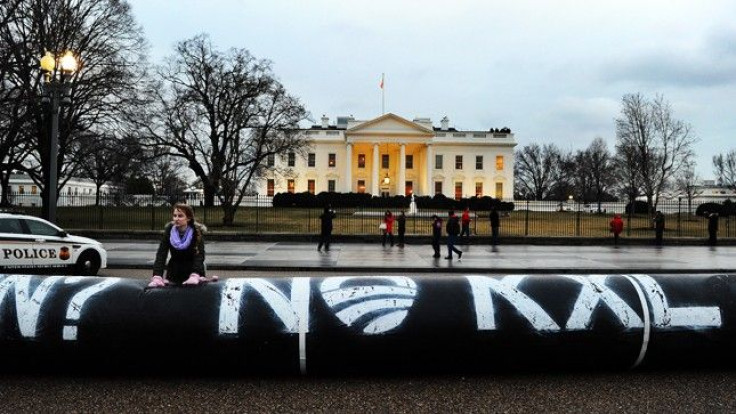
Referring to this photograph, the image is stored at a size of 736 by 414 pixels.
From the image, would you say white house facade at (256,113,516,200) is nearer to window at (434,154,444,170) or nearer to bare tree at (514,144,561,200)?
window at (434,154,444,170)

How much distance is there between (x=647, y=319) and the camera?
14.3 feet

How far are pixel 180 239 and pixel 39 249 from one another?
7470mm

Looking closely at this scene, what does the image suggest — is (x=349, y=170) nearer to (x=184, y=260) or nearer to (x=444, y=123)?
(x=444, y=123)

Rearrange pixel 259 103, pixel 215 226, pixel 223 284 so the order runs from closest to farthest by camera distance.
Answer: pixel 223 284, pixel 215 226, pixel 259 103

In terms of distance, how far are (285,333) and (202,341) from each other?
655 mm

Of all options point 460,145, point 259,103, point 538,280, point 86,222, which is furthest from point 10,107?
point 460,145

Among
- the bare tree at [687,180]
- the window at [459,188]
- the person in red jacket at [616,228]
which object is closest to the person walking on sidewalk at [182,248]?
the person in red jacket at [616,228]

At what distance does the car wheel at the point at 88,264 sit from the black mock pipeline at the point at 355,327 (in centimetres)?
781

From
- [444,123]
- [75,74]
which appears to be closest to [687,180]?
[444,123]

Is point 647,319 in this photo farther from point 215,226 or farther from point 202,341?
point 215,226

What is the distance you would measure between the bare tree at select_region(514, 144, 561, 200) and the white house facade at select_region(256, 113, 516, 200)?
106 ft

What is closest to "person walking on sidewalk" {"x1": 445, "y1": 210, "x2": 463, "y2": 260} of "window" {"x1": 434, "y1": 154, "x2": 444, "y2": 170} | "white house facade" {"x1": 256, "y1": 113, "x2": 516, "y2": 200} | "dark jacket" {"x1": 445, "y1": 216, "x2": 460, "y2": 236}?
"dark jacket" {"x1": 445, "y1": 216, "x2": 460, "y2": 236}

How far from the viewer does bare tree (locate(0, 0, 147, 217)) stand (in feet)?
79.2

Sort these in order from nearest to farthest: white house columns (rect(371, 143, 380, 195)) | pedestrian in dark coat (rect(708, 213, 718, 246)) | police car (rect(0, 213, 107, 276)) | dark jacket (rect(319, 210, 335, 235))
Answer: police car (rect(0, 213, 107, 276)), dark jacket (rect(319, 210, 335, 235)), pedestrian in dark coat (rect(708, 213, 718, 246)), white house columns (rect(371, 143, 380, 195))
